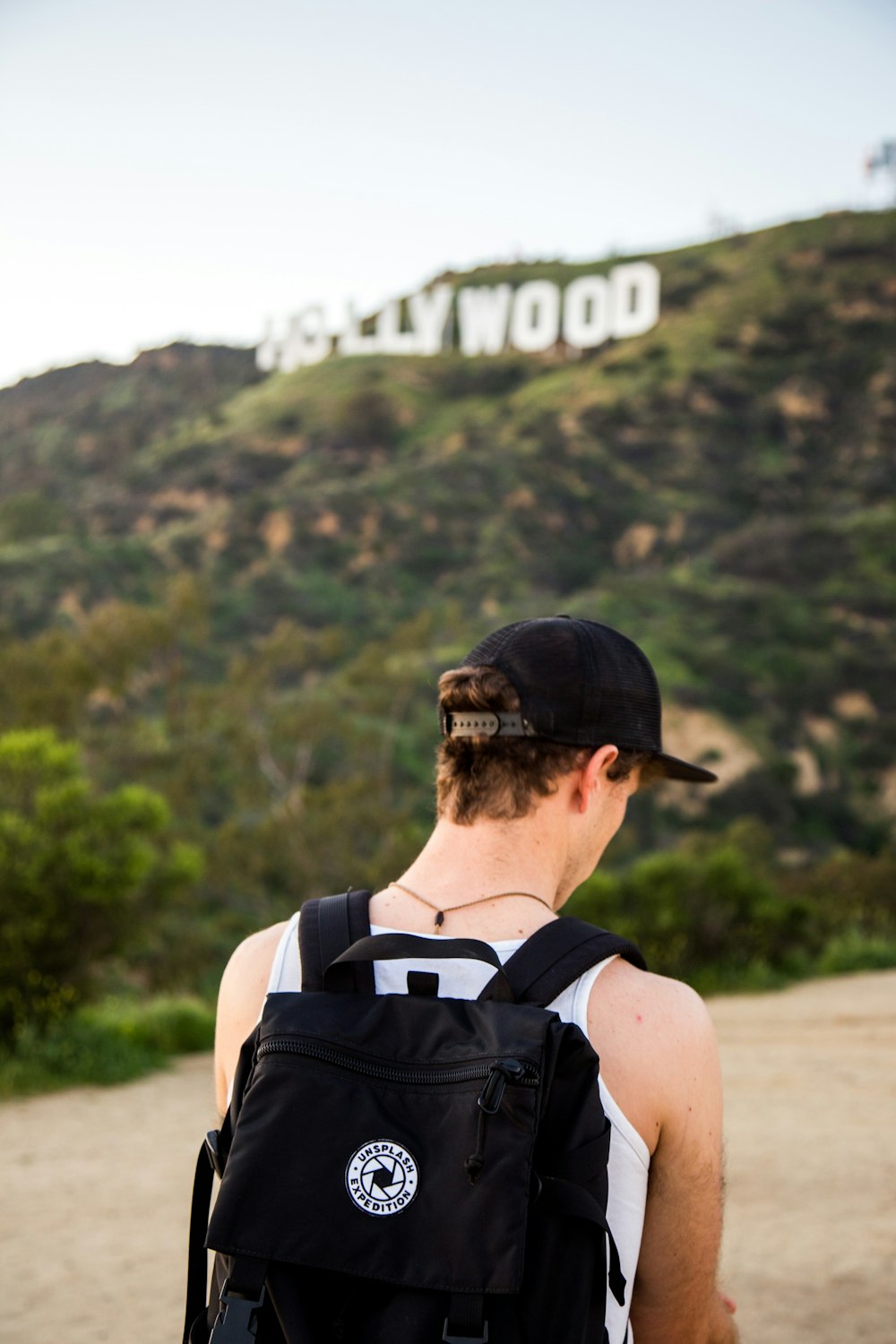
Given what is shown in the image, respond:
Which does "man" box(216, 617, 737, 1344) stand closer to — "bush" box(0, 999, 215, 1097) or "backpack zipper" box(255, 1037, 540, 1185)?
"backpack zipper" box(255, 1037, 540, 1185)

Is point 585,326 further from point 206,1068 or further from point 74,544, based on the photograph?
point 206,1068

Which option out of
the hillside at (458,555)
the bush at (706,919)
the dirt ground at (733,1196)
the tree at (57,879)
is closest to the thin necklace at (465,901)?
the dirt ground at (733,1196)

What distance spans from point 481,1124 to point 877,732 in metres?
31.0

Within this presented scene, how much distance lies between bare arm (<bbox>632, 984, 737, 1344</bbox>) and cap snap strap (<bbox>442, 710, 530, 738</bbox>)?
361 millimetres

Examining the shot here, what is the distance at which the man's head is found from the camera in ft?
5.16

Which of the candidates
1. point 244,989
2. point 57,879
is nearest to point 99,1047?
point 57,879

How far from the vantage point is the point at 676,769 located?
6.15 ft

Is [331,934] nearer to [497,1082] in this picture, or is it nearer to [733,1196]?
[497,1082]

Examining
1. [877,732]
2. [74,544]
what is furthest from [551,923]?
[74,544]

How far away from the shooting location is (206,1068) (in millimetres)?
7875

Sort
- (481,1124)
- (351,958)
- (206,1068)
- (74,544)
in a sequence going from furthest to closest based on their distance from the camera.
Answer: (74,544) < (206,1068) < (351,958) < (481,1124)

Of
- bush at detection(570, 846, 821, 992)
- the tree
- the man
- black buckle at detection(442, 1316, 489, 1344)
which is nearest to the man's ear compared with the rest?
the man

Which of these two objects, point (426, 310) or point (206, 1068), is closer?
point (206, 1068)

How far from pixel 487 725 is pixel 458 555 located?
37412 mm
